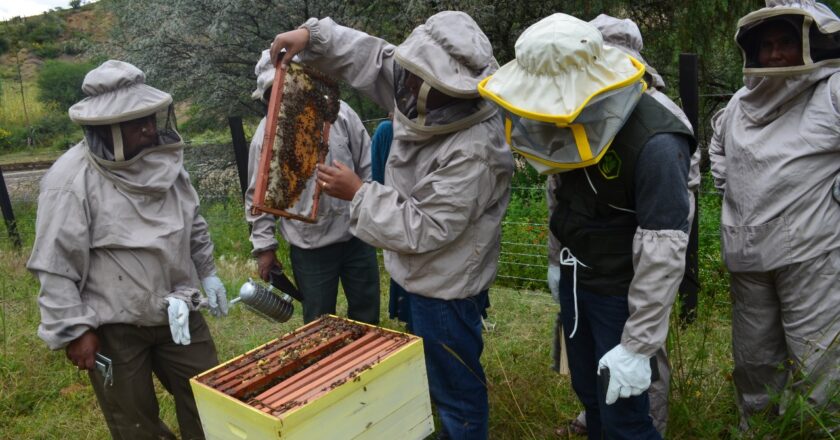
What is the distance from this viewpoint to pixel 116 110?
2588 millimetres

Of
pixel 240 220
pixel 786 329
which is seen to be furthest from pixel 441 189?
pixel 240 220

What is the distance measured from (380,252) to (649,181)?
15.8ft

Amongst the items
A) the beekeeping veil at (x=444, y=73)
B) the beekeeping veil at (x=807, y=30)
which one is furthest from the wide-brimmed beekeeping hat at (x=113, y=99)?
the beekeeping veil at (x=807, y=30)

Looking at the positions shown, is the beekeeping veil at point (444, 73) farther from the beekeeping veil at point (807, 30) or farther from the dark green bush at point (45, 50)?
the dark green bush at point (45, 50)

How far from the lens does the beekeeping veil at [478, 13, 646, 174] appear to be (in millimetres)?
1791

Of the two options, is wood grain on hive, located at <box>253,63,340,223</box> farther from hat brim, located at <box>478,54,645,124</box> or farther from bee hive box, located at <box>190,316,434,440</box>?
hat brim, located at <box>478,54,645,124</box>

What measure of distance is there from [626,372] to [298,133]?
62.9 inches

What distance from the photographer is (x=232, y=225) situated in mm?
7656

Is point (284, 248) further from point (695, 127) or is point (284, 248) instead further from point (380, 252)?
point (695, 127)

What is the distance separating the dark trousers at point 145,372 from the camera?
275cm

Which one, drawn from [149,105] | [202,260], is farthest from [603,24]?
[202,260]

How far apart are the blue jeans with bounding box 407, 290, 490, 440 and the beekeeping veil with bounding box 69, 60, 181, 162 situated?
53.3 inches

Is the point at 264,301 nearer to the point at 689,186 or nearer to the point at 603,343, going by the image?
the point at 603,343

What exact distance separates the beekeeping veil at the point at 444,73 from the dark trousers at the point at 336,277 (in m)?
1.41
